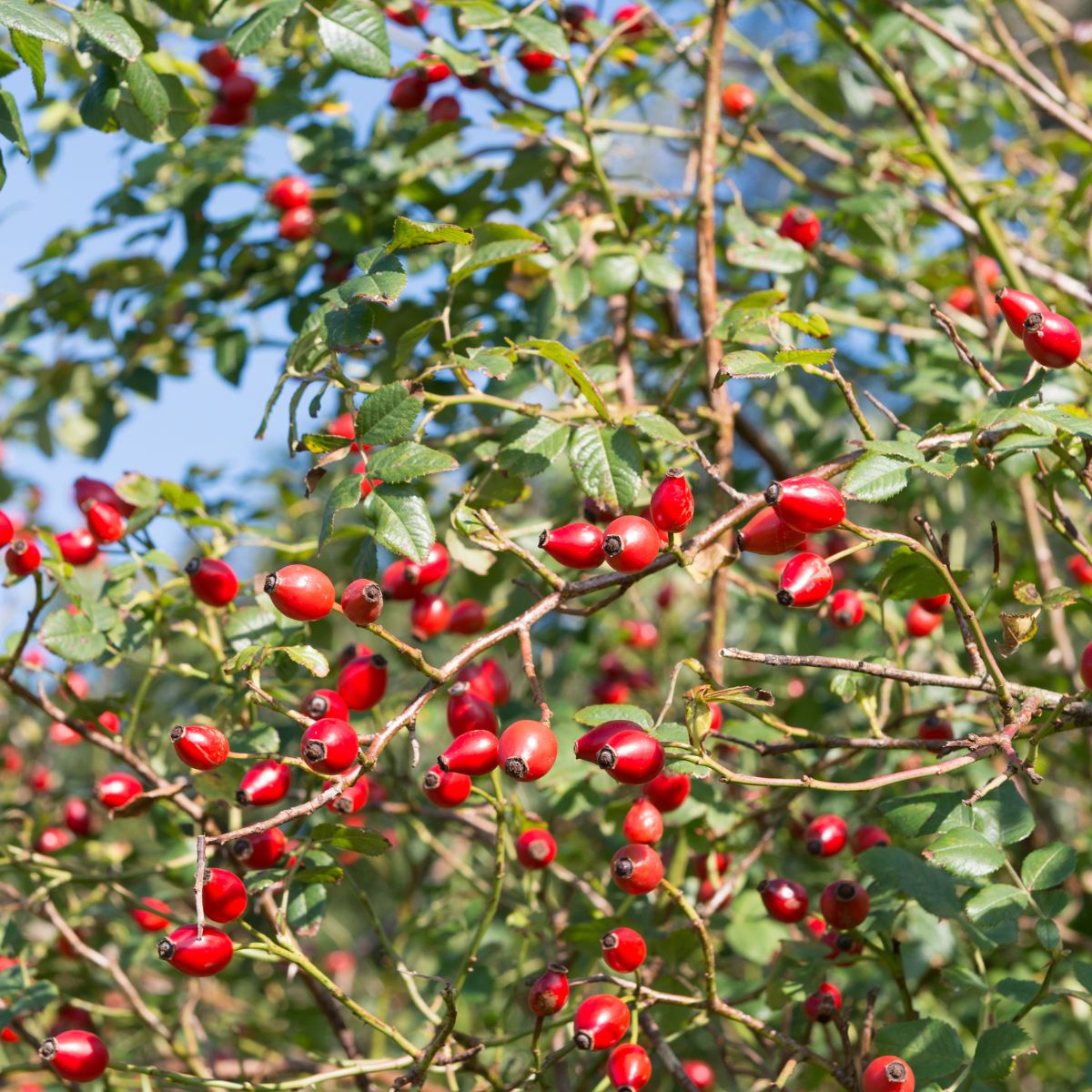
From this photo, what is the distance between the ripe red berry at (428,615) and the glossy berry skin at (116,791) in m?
0.53

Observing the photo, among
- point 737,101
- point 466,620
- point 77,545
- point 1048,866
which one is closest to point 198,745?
point 77,545

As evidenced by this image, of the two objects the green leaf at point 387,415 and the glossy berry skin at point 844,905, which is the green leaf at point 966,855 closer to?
the glossy berry skin at point 844,905

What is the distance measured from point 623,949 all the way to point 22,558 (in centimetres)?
104

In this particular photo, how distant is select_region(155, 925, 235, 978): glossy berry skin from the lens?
124 cm

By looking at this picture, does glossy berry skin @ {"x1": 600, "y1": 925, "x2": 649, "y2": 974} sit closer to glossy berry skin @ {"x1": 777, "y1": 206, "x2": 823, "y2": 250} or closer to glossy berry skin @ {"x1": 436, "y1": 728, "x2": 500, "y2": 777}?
glossy berry skin @ {"x1": 436, "y1": 728, "x2": 500, "y2": 777}

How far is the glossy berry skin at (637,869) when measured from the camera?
4.49 feet

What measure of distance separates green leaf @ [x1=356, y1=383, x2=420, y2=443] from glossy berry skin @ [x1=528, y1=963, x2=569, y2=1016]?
0.69 metres

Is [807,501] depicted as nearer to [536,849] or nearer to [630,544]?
[630,544]

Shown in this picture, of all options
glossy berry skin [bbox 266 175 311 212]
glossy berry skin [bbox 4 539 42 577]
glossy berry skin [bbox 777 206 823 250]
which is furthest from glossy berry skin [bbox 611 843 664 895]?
glossy berry skin [bbox 266 175 311 212]

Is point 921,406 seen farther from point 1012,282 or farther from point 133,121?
point 133,121

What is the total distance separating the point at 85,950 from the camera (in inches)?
78.8

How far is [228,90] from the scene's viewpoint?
272 centimetres

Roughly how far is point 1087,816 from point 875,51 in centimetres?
249

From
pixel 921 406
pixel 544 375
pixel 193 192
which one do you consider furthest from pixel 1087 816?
pixel 193 192
